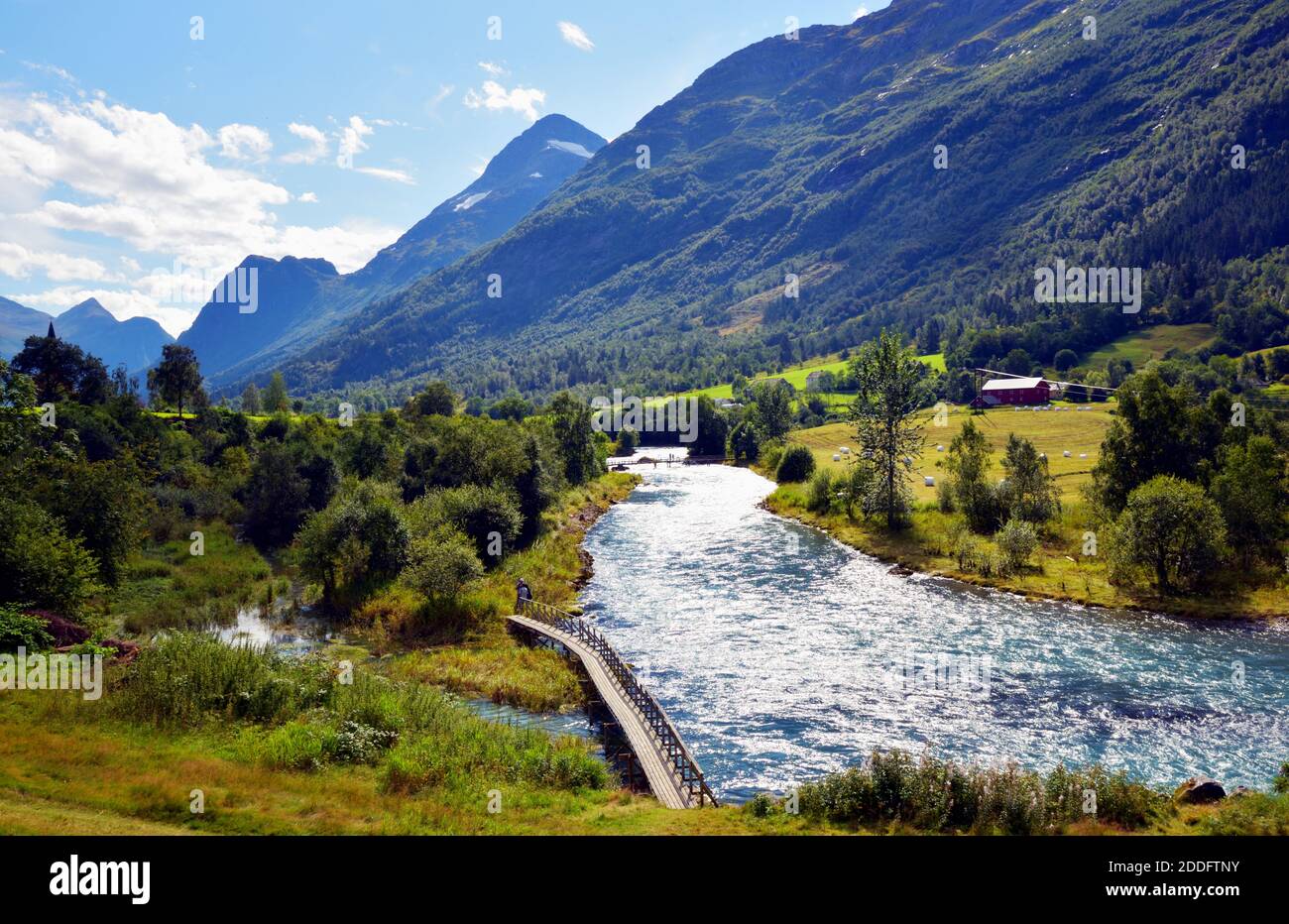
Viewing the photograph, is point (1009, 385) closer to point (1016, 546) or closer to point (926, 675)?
point (1016, 546)

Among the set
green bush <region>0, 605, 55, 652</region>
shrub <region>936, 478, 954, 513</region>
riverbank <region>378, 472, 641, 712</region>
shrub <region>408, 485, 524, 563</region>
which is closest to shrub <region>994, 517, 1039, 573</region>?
shrub <region>936, 478, 954, 513</region>

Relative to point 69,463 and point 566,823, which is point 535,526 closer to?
point 69,463

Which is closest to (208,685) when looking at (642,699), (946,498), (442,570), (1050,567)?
(642,699)

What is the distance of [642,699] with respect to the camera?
37250 mm

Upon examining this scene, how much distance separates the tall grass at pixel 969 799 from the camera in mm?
23656

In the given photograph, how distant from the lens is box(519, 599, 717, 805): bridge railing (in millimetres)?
28516

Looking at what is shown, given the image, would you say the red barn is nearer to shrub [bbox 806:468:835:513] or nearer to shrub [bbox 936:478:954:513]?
shrub [bbox 806:468:835:513]

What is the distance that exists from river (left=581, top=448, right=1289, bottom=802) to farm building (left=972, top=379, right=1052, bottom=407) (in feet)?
415

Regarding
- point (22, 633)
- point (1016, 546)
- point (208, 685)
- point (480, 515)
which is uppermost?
point (480, 515)

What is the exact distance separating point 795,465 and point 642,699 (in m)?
85.4

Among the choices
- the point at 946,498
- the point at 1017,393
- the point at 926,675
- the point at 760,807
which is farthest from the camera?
the point at 1017,393

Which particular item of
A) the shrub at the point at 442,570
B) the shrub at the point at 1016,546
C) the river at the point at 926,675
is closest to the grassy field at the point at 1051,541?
the shrub at the point at 1016,546
